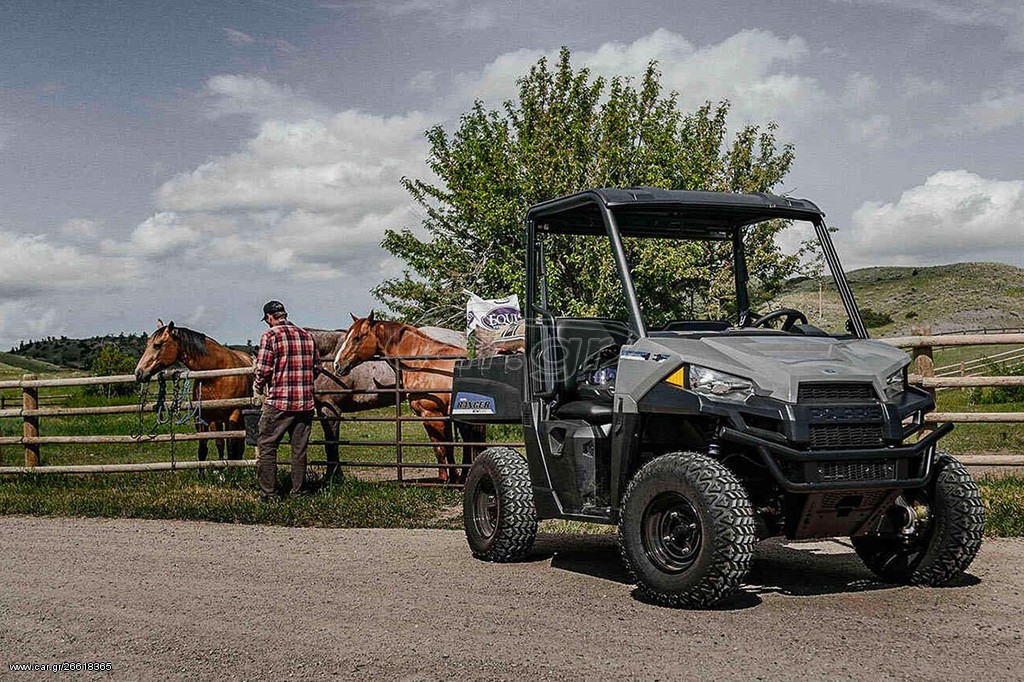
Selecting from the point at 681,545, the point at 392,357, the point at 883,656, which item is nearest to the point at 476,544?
the point at 681,545

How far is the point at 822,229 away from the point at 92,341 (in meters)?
96.9

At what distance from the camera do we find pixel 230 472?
14984mm

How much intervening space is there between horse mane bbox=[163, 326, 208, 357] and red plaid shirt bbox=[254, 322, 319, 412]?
11.4ft

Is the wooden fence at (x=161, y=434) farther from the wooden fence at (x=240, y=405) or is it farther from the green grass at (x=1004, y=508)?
the green grass at (x=1004, y=508)

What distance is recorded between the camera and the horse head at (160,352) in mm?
16156

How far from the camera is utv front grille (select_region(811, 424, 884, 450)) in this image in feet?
21.6

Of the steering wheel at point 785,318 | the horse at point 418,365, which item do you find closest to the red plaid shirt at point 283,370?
the horse at point 418,365

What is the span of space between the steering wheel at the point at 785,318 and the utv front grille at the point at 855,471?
140 cm

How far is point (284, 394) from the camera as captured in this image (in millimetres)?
13312

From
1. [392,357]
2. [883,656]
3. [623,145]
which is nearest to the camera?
[883,656]

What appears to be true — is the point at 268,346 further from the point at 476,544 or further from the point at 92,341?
the point at 92,341

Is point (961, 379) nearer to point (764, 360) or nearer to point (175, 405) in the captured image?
point (764, 360)

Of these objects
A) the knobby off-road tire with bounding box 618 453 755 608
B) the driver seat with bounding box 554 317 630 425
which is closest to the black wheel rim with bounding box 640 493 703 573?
the knobby off-road tire with bounding box 618 453 755 608

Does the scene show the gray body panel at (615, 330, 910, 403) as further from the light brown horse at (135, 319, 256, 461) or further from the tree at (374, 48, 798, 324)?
the tree at (374, 48, 798, 324)
